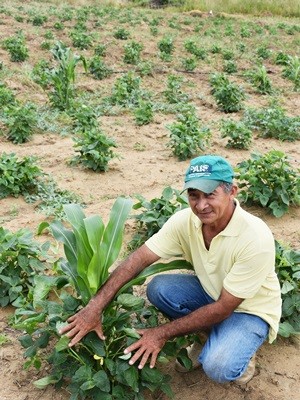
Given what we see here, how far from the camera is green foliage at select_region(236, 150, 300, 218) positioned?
4715mm

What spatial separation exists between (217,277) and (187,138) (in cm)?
354

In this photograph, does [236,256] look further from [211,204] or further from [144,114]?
[144,114]

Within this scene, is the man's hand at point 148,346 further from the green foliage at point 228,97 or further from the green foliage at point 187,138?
the green foliage at point 228,97

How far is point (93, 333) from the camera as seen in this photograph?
105 inches

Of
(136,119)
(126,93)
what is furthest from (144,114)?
(126,93)

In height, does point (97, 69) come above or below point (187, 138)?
below

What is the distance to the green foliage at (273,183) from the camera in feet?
15.5

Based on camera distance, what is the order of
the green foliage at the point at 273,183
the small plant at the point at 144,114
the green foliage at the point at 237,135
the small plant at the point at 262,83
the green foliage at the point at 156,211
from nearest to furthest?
the green foliage at the point at 156,211
the green foliage at the point at 273,183
the green foliage at the point at 237,135
the small plant at the point at 144,114
the small plant at the point at 262,83

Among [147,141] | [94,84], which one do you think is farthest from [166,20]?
[147,141]

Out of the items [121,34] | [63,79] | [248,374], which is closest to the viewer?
[248,374]

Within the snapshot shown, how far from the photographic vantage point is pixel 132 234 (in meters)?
4.43

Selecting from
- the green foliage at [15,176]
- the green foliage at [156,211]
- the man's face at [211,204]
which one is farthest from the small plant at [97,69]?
the man's face at [211,204]

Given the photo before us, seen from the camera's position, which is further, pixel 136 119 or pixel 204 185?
pixel 136 119

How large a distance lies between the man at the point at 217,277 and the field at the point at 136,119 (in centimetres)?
40
